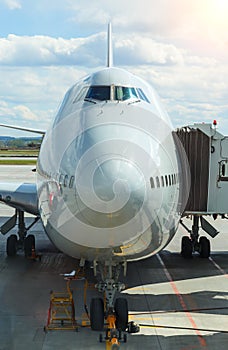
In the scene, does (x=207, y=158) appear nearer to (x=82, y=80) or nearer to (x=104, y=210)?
(x=82, y=80)

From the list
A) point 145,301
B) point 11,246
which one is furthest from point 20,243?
point 145,301

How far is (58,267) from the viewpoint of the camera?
15.5 metres

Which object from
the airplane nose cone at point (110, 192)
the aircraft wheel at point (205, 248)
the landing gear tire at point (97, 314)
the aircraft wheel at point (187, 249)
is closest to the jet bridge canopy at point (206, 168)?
the aircraft wheel at point (205, 248)

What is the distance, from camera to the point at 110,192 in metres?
7.60

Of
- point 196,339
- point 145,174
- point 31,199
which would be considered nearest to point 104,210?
point 145,174

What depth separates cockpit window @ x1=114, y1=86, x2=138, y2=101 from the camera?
11045 millimetres

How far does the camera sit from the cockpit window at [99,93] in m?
11.0

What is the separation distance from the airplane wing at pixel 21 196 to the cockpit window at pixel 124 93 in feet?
16.4

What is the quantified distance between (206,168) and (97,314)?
5855 mm

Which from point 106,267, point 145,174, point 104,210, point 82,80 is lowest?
point 106,267

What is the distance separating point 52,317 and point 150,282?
12.8 ft

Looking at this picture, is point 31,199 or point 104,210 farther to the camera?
point 31,199

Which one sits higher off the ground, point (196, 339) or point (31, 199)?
point (31, 199)

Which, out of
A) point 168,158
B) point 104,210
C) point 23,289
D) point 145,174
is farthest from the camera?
point 23,289
